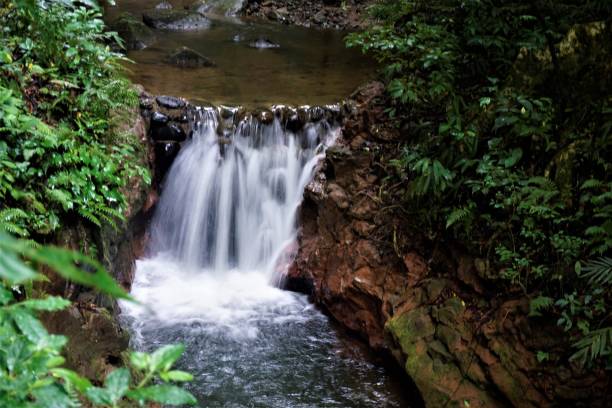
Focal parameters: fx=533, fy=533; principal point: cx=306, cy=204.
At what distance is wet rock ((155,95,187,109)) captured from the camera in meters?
8.02

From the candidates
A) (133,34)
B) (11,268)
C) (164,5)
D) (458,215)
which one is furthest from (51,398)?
(164,5)

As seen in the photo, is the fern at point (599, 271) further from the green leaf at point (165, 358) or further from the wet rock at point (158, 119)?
the wet rock at point (158, 119)

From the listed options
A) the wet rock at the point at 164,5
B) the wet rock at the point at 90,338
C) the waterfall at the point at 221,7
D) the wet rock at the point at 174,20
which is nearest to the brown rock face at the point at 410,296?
the wet rock at the point at 90,338

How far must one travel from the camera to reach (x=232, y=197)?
7.89m

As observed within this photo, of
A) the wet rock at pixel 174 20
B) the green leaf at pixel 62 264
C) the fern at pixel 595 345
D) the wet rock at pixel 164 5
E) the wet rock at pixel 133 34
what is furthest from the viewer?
the wet rock at pixel 164 5

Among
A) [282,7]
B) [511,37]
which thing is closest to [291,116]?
[511,37]

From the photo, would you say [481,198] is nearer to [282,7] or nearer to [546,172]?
[546,172]

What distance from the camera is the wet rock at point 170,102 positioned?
8.02 metres

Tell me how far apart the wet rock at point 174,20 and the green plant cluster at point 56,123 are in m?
10.2

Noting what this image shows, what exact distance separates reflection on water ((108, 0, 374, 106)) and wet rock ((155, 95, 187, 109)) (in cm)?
69

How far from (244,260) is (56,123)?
11.5 feet

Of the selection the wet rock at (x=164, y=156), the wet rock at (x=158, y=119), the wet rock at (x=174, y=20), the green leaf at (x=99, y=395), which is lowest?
the green leaf at (x=99, y=395)

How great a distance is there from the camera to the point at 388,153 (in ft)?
21.4

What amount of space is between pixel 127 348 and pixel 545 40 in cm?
509
